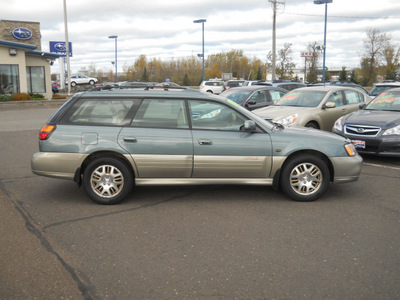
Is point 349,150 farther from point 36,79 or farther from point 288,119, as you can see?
point 36,79

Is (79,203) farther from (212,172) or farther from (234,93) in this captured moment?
(234,93)

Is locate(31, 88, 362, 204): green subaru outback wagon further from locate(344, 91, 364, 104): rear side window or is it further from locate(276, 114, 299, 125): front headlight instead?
locate(344, 91, 364, 104): rear side window

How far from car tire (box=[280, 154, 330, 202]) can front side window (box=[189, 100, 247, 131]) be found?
0.94m

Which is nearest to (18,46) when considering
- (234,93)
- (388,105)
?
(234,93)

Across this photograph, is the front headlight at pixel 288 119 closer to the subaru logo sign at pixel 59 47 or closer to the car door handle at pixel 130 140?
the car door handle at pixel 130 140

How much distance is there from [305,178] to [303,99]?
6070 mm

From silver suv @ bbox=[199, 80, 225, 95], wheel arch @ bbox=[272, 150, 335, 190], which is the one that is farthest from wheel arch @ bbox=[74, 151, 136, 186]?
silver suv @ bbox=[199, 80, 225, 95]

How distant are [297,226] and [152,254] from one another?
178cm

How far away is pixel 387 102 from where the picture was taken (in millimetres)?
9922

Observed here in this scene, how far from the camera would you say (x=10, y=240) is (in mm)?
4441

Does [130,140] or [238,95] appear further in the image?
[238,95]

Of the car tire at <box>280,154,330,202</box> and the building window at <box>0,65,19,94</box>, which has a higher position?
the building window at <box>0,65,19,94</box>

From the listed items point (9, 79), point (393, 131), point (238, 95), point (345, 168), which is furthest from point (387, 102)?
→ point (9, 79)

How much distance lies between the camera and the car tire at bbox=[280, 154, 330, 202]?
580 centimetres
